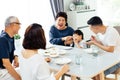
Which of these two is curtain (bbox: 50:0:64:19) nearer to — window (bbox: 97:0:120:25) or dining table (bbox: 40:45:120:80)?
window (bbox: 97:0:120:25)

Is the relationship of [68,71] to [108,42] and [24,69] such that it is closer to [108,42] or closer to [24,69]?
[24,69]

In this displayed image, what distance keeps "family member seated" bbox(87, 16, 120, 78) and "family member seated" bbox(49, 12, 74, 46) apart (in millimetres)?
726

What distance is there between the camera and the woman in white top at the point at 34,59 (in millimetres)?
1541

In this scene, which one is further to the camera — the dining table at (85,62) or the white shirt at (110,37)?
the white shirt at (110,37)

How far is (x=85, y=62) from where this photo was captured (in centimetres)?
207

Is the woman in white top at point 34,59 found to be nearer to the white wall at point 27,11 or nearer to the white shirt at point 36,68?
the white shirt at point 36,68

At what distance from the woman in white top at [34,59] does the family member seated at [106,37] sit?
0.99 metres

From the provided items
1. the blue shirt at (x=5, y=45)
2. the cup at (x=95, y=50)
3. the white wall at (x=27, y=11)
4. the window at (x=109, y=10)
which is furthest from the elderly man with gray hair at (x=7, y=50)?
the window at (x=109, y=10)

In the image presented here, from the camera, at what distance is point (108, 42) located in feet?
7.96

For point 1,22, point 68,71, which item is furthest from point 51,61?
point 1,22

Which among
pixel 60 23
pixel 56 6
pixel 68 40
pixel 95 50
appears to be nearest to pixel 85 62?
pixel 95 50

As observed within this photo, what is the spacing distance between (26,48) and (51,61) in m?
0.61

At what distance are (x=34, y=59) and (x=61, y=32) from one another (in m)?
1.76

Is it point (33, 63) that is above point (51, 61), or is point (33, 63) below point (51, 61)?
above
